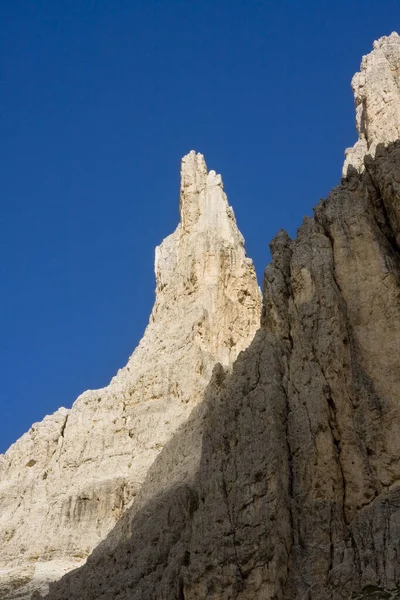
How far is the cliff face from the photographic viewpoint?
43812 mm

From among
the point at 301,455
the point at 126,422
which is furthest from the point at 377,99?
the point at 301,455

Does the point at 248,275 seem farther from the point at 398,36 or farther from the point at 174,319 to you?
the point at 398,36

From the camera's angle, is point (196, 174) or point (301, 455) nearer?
point (301, 455)

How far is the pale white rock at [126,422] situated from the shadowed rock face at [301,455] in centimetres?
845

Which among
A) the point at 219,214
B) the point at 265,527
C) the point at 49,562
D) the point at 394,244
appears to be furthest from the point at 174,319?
the point at 265,527

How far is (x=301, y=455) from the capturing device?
47531 millimetres

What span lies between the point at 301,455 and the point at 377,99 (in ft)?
139

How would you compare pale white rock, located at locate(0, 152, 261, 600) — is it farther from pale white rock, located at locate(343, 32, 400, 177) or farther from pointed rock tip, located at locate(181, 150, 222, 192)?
pale white rock, located at locate(343, 32, 400, 177)

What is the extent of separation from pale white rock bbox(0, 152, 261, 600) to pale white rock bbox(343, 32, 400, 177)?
41.0ft

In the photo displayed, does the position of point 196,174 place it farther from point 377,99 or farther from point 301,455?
point 301,455

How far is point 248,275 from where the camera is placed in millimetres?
79312

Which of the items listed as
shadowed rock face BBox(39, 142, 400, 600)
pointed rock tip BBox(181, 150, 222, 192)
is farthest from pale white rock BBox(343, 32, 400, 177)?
shadowed rock face BBox(39, 142, 400, 600)

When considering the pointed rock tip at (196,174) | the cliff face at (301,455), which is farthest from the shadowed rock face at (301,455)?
the pointed rock tip at (196,174)

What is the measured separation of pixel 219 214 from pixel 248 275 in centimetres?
687
